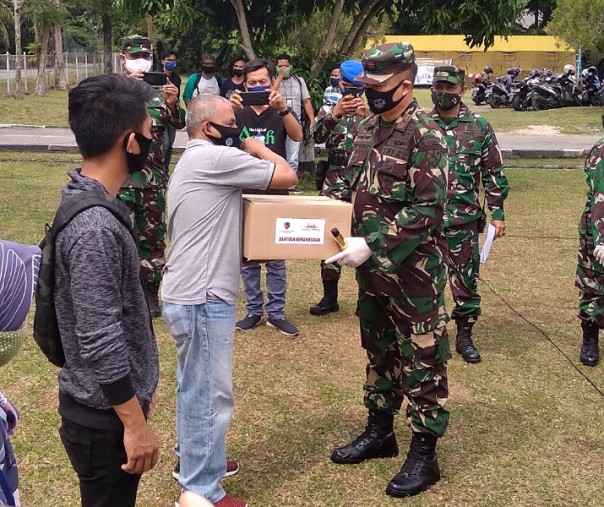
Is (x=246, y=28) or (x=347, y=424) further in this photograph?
(x=246, y=28)

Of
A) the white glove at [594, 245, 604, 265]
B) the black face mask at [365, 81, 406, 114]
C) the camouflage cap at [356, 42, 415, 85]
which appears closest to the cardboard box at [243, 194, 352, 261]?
the black face mask at [365, 81, 406, 114]

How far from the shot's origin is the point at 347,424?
4.42 m

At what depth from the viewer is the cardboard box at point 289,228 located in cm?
317

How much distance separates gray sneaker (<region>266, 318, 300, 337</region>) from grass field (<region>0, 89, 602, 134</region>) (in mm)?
17376

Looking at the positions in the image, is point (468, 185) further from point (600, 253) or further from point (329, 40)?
point (329, 40)

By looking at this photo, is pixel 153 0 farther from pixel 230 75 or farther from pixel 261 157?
pixel 261 157

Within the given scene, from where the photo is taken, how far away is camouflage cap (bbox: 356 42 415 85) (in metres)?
3.49

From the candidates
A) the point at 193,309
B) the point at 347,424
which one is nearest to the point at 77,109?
the point at 193,309

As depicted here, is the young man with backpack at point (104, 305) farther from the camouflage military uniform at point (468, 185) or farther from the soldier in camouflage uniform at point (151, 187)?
the soldier in camouflage uniform at point (151, 187)

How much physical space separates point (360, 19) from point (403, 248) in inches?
370

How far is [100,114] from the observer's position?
224 centimetres

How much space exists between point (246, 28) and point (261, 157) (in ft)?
27.3

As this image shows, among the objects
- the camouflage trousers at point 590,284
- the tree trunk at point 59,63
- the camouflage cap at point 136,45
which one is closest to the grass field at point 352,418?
the camouflage trousers at point 590,284

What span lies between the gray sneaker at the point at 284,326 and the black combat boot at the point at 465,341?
123 centimetres
